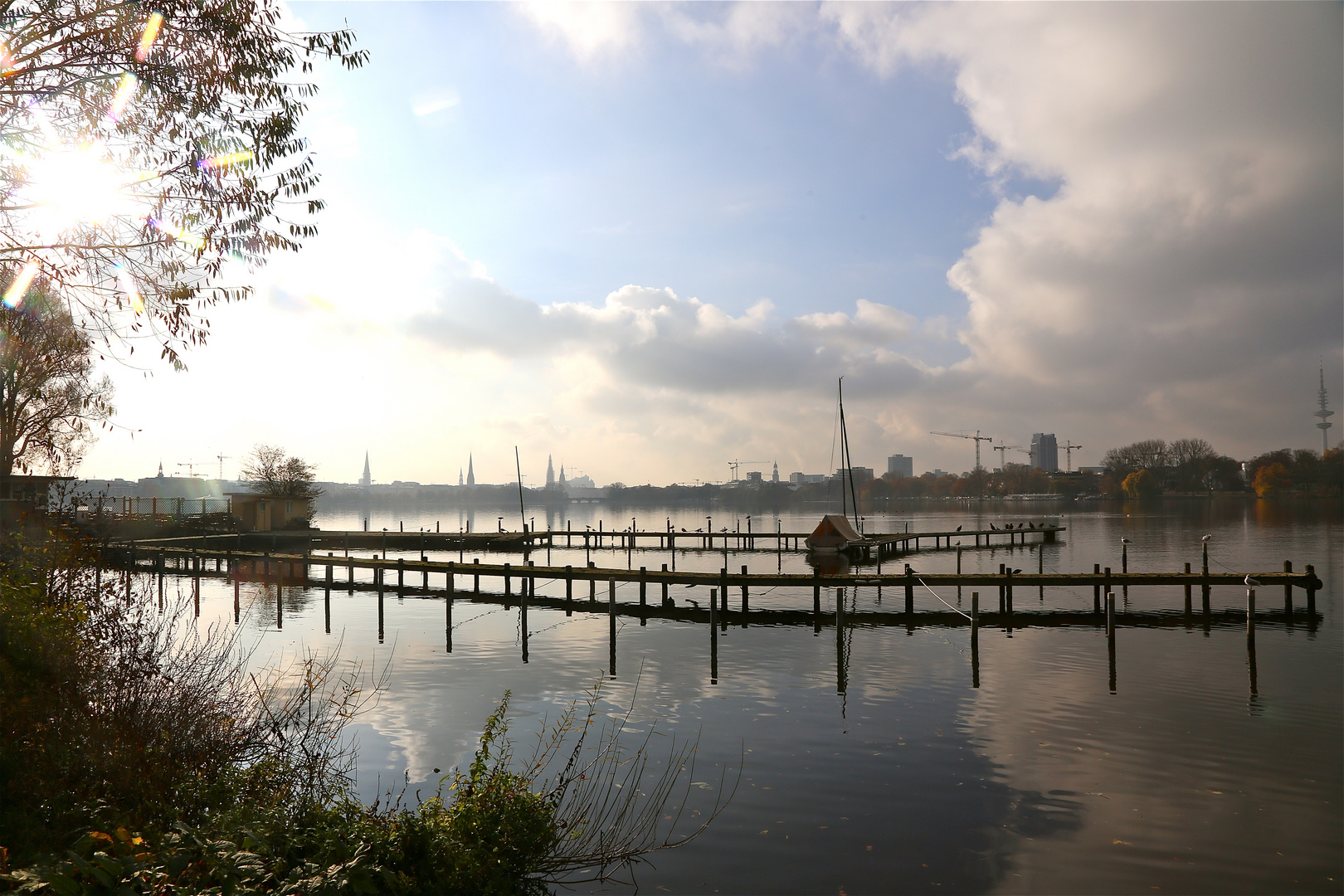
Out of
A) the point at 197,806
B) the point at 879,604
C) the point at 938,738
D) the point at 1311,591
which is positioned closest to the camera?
the point at 197,806

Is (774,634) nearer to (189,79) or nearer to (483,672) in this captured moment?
(483,672)

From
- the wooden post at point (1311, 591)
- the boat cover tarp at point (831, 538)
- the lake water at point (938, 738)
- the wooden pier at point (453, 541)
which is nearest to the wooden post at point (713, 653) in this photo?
the lake water at point (938, 738)

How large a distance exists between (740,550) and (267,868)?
6224 cm

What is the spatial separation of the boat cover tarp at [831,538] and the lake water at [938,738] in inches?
832

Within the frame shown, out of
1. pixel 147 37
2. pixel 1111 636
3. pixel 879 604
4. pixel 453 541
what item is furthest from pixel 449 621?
pixel 453 541

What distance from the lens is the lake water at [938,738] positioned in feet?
35.6

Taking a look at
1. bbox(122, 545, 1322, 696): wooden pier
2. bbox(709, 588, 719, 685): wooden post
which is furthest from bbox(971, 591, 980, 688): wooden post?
bbox(709, 588, 719, 685): wooden post

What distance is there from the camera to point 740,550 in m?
68.1

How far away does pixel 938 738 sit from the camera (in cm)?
1633

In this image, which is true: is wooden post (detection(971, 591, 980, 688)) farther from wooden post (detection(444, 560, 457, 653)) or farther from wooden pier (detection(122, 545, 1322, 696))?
Answer: wooden post (detection(444, 560, 457, 653))

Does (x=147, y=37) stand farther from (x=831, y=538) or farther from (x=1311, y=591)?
(x=831, y=538)

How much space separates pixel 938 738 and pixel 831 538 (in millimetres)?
35551

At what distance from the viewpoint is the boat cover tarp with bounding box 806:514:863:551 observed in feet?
168

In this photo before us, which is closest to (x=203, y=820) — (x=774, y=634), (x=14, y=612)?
(x=14, y=612)
